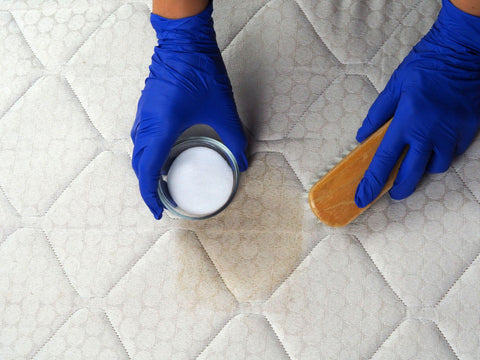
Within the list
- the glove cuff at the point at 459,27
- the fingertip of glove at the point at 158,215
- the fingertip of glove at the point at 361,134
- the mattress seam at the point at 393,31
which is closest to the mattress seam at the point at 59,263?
the fingertip of glove at the point at 158,215

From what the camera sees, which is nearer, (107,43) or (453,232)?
(453,232)

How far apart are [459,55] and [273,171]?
0.41m

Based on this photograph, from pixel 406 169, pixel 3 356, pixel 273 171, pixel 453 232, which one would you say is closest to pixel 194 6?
pixel 273 171

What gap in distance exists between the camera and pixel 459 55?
95cm

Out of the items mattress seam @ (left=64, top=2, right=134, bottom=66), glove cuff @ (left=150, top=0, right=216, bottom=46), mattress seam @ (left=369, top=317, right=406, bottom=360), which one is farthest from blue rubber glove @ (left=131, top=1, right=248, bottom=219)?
mattress seam @ (left=369, top=317, right=406, bottom=360)

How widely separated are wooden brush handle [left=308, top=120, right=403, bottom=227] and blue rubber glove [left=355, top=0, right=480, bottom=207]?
17 millimetres

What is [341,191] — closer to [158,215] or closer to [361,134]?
[361,134]

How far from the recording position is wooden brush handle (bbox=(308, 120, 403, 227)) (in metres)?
0.89

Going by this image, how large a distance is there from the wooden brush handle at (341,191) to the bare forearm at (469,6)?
0.98 ft

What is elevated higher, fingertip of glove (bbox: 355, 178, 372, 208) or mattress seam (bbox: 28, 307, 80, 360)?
fingertip of glove (bbox: 355, 178, 372, 208)

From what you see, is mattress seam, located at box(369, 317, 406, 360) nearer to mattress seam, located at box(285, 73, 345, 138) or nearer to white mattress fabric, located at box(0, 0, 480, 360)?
white mattress fabric, located at box(0, 0, 480, 360)

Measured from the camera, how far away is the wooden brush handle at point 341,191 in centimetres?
89

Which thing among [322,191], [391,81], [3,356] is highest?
[391,81]

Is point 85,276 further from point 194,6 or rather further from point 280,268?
point 194,6
